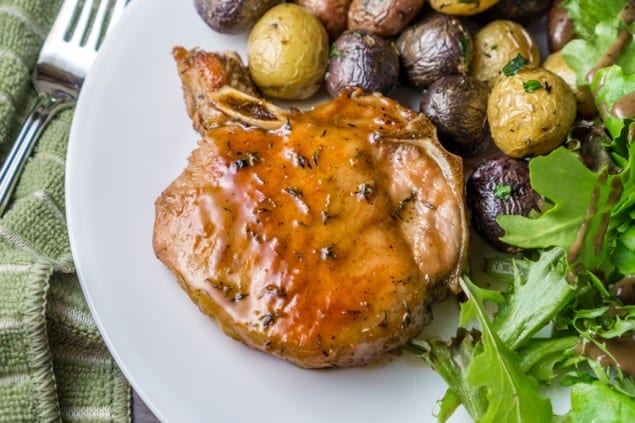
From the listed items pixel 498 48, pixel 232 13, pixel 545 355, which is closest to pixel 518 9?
pixel 498 48

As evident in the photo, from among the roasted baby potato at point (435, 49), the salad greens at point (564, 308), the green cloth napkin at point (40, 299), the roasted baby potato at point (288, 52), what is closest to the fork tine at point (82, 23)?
the green cloth napkin at point (40, 299)

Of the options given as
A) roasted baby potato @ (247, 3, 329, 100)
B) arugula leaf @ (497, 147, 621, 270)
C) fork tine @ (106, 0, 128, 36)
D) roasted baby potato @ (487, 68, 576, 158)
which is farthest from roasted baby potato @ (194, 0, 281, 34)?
arugula leaf @ (497, 147, 621, 270)

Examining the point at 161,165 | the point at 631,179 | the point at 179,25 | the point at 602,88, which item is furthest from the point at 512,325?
the point at 179,25

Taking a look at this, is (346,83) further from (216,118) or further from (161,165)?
(161,165)

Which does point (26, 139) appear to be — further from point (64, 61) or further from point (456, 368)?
point (456, 368)

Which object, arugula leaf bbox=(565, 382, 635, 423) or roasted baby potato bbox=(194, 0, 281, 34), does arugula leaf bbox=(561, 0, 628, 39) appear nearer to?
roasted baby potato bbox=(194, 0, 281, 34)

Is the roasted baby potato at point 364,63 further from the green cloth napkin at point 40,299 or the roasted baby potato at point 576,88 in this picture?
the green cloth napkin at point 40,299
